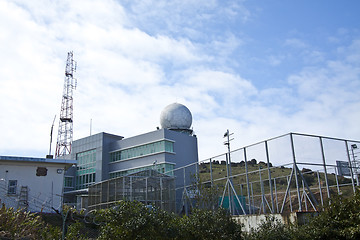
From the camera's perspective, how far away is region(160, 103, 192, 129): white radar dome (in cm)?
4803

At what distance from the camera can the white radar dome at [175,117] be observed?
158 ft

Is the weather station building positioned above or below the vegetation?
above

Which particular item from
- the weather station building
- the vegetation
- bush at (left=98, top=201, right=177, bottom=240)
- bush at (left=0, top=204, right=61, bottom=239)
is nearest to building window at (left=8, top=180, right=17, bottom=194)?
bush at (left=0, top=204, right=61, bottom=239)

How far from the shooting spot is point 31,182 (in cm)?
2455

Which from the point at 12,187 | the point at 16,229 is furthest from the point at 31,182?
the point at 16,229

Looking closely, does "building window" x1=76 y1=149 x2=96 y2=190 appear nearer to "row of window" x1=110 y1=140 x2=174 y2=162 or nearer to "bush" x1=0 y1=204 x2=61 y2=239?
"row of window" x1=110 y1=140 x2=174 y2=162

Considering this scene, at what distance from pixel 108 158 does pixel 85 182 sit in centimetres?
538

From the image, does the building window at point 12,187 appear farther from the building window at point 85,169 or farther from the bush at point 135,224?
the building window at point 85,169

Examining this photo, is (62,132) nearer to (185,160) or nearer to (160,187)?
(185,160)

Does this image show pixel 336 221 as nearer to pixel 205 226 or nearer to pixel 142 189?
pixel 205 226

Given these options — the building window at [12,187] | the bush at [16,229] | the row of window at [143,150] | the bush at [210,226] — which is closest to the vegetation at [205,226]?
the bush at [210,226]

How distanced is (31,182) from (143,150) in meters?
21.2

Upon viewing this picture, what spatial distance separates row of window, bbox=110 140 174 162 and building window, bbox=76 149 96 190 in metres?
3.26

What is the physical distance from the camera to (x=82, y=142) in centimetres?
5197
